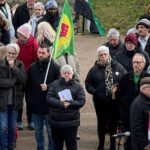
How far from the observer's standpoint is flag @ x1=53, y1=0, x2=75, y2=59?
34.7 ft

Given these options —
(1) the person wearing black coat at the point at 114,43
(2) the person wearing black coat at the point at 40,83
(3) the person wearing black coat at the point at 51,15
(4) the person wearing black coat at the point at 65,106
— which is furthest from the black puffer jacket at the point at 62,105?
(3) the person wearing black coat at the point at 51,15

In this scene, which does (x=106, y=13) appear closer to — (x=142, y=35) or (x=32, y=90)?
(x=142, y=35)

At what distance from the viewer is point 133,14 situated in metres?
22.0

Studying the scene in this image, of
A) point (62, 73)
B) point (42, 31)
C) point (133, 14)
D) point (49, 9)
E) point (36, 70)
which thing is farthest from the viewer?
point (133, 14)

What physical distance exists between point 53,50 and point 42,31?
973 millimetres

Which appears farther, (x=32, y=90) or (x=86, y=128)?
(x=86, y=128)

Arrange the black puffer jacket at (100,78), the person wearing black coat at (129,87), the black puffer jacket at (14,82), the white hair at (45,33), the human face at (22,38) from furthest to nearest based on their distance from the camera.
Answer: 1. the white hair at (45,33)
2. the human face at (22,38)
3. the black puffer jacket at (100,78)
4. the black puffer jacket at (14,82)
5. the person wearing black coat at (129,87)

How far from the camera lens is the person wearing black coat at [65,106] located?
9.76 m

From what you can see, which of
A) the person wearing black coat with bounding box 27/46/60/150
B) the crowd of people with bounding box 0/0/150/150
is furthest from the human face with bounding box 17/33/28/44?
the person wearing black coat with bounding box 27/46/60/150

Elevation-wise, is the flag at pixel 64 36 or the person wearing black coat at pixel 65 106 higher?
the flag at pixel 64 36

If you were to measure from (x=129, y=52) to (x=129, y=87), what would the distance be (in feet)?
3.91

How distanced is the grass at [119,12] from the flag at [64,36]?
9558 millimetres

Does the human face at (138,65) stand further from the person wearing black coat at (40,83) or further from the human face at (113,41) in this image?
the human face at (113,41)

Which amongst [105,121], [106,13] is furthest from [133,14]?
[105,121]
